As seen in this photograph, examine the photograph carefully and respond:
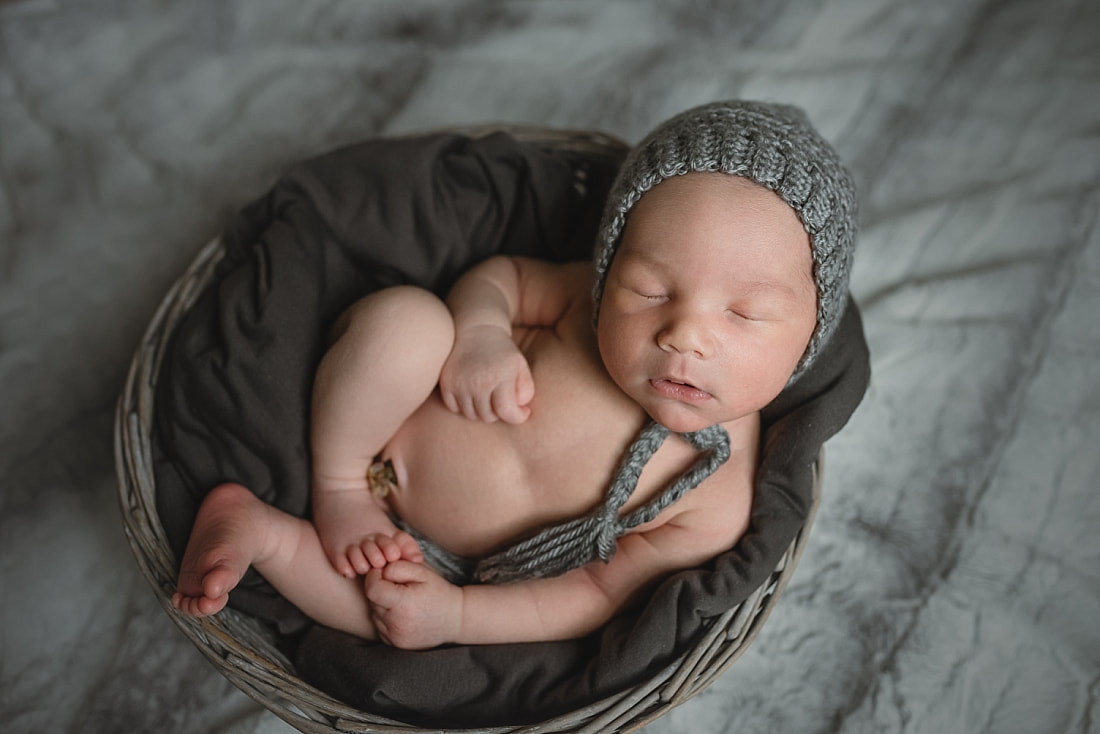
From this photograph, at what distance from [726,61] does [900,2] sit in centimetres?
43

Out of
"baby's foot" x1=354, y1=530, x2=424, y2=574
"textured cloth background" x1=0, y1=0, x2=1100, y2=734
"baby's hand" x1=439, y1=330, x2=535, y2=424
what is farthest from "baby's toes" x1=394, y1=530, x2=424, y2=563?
"textured cloth background" x1=0, y1=0, x2=1100, y2=734

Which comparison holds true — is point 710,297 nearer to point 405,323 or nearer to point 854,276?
point 405,323

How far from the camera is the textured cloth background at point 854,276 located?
1539 millimetres

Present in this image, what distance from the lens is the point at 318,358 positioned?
1574mm

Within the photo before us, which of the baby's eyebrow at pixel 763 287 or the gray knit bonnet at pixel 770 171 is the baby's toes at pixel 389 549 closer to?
the gray knit bonnet at pixel 770 171

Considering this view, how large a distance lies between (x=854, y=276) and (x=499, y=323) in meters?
0.80

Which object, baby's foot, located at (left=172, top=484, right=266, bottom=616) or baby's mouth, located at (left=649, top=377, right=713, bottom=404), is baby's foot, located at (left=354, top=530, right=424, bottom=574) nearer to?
baby's foot, located at (left=172, top=484, right=266, bottom=616)

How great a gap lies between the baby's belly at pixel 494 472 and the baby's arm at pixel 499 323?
38 millimetres

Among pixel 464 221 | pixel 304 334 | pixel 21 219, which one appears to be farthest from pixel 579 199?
pixel 21 219

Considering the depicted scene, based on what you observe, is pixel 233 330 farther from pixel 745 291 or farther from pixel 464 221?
pixel 745 291

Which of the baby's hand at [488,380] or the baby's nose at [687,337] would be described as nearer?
the baby's nose at [687,337]

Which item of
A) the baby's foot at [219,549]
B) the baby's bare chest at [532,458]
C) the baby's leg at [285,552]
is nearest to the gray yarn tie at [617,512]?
the baby's bare chest at [532,458]

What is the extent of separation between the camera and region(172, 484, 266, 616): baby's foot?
4.08 feet

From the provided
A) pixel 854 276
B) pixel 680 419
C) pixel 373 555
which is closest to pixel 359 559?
pixel 373 555
